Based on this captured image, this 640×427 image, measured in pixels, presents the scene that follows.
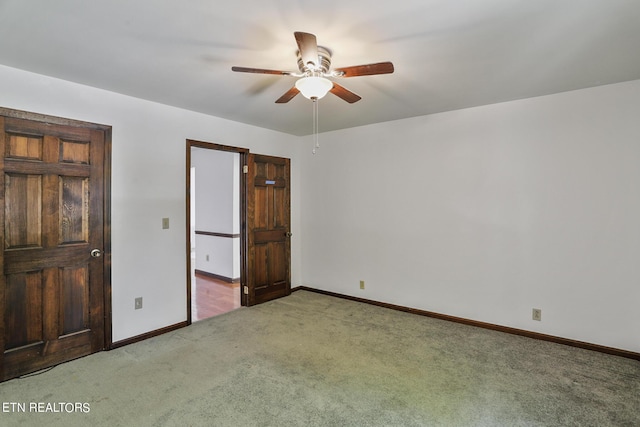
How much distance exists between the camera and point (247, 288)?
166 inches

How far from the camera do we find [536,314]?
3.19 m

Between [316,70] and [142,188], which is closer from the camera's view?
[316,70]

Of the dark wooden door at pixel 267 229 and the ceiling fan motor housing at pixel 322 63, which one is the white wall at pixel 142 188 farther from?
the ceiling fan motor housing at pixel 322 63

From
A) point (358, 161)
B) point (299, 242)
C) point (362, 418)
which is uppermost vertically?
point (358, 161)

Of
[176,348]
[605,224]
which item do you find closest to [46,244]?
[176,348]

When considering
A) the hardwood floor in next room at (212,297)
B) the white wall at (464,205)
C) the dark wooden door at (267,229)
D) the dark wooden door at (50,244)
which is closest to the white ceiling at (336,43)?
the white wall at (464,205)

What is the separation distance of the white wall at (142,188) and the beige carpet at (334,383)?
0.42 metres

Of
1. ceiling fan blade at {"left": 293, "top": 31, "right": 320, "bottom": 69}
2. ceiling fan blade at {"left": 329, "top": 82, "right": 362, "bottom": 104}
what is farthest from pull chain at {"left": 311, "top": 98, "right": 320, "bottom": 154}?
ceiling fan blade at {"left": 293, "top": 31, "right": 320, "bottom": 69}

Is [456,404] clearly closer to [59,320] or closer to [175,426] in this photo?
[175,426]

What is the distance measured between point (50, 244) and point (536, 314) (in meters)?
4.63

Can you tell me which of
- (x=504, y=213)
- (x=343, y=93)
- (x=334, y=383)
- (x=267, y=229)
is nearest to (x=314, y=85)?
(x=343, y=93)

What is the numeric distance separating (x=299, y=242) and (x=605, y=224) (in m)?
3.70

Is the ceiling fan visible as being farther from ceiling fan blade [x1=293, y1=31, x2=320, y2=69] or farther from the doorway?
the doorway

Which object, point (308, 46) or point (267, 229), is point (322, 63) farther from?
point (267, 229)
